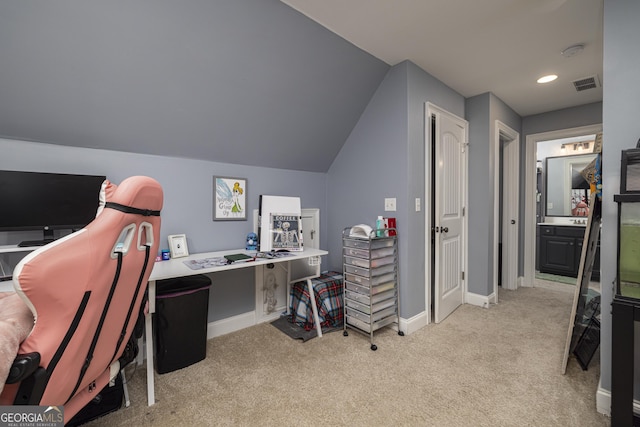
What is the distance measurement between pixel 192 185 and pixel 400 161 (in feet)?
6.18

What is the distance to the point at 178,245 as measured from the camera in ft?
7.39

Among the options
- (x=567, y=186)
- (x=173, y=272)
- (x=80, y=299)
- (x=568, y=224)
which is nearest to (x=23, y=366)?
(x=80, y=299)

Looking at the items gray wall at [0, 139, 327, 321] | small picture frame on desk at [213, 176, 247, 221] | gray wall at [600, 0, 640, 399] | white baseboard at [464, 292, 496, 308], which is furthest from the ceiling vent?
small picture frame on desk at [213, 176, 247, 221]

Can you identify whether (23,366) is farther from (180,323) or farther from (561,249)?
(561,249)

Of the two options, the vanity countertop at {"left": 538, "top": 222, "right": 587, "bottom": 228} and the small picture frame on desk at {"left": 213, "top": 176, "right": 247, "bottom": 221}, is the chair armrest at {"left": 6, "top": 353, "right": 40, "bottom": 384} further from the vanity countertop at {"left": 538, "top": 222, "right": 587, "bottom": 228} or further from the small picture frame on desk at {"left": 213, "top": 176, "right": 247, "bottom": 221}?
the vanity countertop at {"left": 538, "top": 222, "right": 587, "bottom": 228}

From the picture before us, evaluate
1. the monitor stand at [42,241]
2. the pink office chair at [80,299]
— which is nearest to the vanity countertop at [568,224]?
the pink office chair at [80,299]

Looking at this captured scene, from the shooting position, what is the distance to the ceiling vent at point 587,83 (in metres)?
2.81

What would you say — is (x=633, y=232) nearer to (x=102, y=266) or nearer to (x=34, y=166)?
(x=102, y=266)

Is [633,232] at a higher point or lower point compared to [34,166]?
lower

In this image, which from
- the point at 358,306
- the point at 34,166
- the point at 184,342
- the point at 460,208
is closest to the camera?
the point at 34,166

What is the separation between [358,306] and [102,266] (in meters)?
2.02

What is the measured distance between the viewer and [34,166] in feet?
5.86

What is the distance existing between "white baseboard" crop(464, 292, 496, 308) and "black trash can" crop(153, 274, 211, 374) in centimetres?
292

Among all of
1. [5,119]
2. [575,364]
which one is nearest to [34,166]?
[5,119]
